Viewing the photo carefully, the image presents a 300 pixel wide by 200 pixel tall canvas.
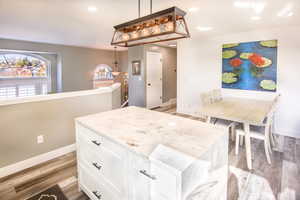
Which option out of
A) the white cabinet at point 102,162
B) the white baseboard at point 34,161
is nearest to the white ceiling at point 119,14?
the white cabinet at point 102,162

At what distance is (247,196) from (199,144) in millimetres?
1277

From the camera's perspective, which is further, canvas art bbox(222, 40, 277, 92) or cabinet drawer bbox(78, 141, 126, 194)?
canvas art bbox(222, 40, 277, 92)

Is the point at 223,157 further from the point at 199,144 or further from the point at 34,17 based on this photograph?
the point at 34,17

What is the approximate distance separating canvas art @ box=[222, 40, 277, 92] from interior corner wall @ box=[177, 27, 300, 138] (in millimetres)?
101

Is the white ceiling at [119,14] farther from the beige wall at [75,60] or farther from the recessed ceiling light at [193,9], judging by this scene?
the beige wall at [75,60]

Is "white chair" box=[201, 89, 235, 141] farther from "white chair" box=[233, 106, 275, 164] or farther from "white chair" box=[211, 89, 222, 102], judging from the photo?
"white chair" box=[233, 106, 275, 164]

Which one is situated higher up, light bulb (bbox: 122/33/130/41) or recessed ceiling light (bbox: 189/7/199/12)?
recessed ceiling light (bbox: 189/7/199/12)

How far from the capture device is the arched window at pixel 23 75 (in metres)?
5.46

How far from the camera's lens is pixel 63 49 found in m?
6.21

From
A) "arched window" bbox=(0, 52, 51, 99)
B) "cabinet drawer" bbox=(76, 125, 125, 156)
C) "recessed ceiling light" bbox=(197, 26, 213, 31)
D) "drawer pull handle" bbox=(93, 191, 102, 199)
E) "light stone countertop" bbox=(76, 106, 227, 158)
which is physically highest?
"recessed ceiling light" bbox=(197, 26, 213, 31)

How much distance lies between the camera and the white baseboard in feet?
7.69

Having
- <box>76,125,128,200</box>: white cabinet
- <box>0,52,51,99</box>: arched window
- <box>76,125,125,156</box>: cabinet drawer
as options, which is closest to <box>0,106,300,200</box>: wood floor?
<box>76,125,128,200</box>: white cabinet

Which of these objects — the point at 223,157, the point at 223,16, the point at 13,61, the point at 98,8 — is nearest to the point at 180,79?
the point at 223,16

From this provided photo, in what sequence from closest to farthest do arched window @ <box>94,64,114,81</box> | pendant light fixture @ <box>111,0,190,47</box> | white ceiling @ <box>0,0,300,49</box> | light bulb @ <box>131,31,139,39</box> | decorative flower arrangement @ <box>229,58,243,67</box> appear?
pendant light fixture @ <box>111,0,190,47</box>, light bulb @ <box>131,31,139,39</box>, white ceiling @ <box>0,0,300,49</box>, decorative flower arrangement @ <box>229,58,243,67</box>, arched window @ <box>94,64,114,81</box>
